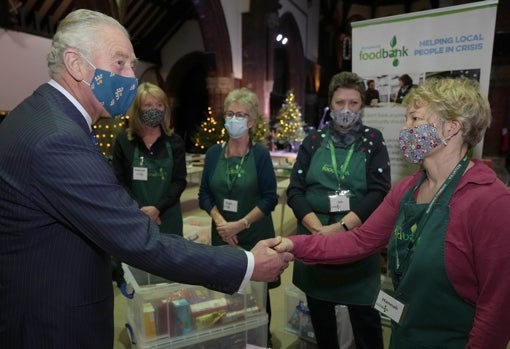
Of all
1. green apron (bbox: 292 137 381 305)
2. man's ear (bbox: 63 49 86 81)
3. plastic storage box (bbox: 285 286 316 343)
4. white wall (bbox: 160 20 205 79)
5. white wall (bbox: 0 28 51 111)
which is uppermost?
white wall (bbox: 160 20 205 79)

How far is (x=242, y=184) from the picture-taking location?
7.39ft

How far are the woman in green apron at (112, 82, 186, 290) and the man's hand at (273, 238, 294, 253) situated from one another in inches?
43.5

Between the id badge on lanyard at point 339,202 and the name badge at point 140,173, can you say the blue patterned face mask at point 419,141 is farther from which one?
the name badge at point 140,173

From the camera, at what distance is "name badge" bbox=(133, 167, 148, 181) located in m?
2.40

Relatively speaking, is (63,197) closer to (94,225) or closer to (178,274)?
(94,225)

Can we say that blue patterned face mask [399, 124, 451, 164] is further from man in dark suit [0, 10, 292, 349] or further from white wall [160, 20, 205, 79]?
white wall [160, 20, 205, 79]

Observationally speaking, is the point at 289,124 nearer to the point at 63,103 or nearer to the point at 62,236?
the point at 63,103

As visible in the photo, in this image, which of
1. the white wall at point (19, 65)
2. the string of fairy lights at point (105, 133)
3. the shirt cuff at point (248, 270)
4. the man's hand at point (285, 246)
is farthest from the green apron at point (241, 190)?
A: the white wall at point (19, 65)

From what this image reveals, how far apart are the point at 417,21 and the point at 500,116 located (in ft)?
35.8

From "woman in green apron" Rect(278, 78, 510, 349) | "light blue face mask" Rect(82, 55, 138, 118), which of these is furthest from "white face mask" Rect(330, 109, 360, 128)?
"light blue face mask" Rect(82, 55, 138, 118)

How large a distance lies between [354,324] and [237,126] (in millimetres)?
1298

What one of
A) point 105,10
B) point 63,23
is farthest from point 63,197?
point 105,10

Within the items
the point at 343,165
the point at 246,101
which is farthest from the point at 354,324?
the point at 246,101

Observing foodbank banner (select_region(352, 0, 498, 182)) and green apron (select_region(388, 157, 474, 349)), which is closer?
green apron (select_region(388, 157, 474, 349))
